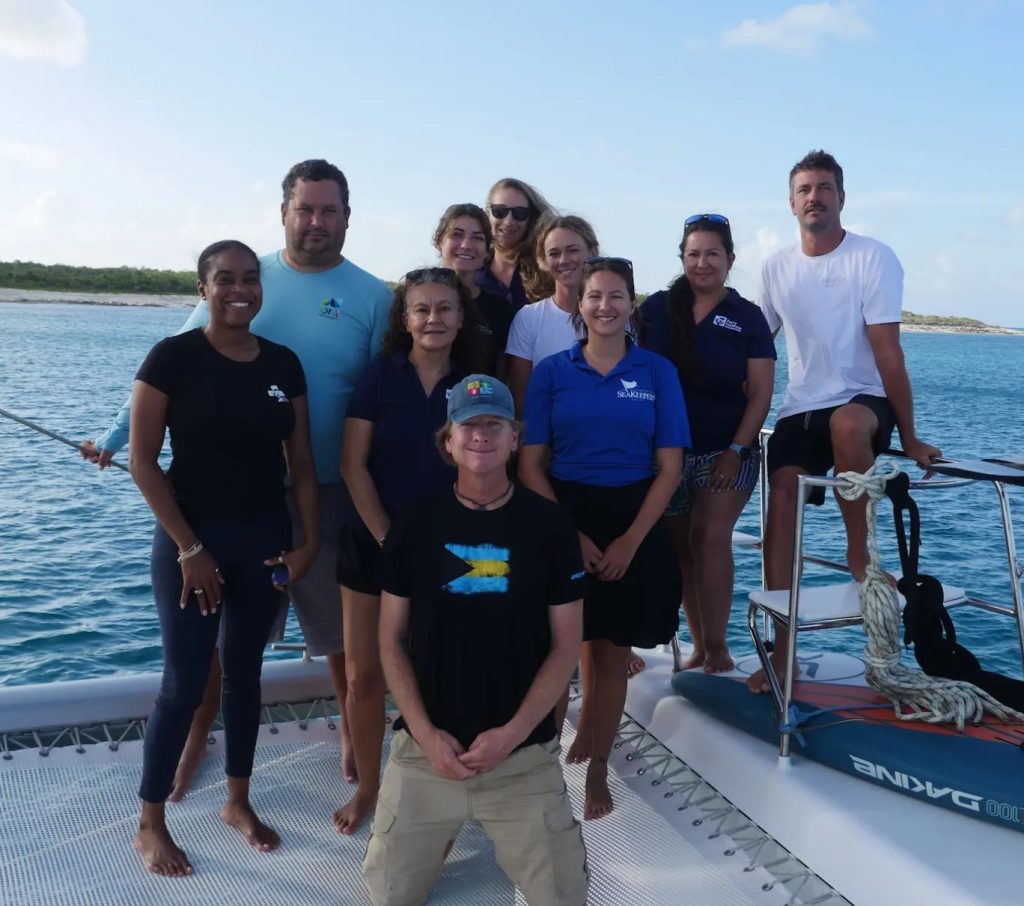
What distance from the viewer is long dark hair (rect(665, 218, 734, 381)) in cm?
365

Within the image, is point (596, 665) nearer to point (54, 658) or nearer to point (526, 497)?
point (526, 497)

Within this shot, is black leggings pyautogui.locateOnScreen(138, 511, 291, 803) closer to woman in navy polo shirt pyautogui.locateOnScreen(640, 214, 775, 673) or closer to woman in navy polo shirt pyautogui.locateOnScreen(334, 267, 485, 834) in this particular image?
woman in navy polo shirt pyautogui.locateOnScreen(334, 267, 485, 834)

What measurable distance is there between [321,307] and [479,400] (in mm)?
934

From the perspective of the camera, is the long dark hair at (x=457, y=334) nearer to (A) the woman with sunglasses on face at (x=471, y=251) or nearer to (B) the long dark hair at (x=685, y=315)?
(A) the woman with sunglasses on face at (x=471, y=251)

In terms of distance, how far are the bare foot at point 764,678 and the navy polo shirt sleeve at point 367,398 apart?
1676mm

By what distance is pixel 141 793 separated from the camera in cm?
306

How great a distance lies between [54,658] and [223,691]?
5.88m

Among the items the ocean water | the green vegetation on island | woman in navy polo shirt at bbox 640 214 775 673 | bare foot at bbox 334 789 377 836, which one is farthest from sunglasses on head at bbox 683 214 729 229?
the green vegetation on island

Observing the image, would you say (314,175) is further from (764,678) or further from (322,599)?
(764,678)

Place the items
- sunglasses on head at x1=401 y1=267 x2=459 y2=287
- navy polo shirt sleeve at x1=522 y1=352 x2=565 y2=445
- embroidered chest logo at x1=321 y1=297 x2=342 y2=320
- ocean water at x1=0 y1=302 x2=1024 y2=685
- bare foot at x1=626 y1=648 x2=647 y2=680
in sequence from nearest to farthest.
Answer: sunglasses on head at x1=401 y1=267 x2=459 y2=287 → navy polo shirt sleeve at x1=522 y1=352 x2=565 y2=445 → embroidered chest logo at x1=321 y1=297 x2=342 y2=320 → bare foot at x1=626 y1=648 x2=647 y2=680 → ocean water at x1=0 y1=302 x2=1024 y2=685

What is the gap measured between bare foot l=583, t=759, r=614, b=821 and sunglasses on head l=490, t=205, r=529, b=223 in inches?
88.0

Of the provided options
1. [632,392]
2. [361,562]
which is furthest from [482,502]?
[632,392]

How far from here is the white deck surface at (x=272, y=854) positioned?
292cm

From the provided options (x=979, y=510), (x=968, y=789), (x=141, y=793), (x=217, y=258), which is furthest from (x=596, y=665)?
(x=979, y=510)
